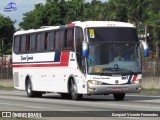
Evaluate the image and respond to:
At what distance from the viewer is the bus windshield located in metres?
25.1

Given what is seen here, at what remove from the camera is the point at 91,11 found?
83.4 meters

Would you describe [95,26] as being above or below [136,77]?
above

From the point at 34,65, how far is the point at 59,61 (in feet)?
11.6

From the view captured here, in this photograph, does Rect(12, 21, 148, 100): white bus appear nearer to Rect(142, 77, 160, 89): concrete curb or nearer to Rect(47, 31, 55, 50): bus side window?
Rect(47, 31, 55, 50): bus side window

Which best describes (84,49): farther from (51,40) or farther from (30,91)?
(30,91)

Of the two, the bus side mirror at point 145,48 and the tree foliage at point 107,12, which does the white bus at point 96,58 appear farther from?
the tree foliage at point 107,12

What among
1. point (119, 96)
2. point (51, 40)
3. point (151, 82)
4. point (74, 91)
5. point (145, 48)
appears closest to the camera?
point (145, 48)

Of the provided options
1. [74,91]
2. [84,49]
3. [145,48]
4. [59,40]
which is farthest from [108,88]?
[59,40]

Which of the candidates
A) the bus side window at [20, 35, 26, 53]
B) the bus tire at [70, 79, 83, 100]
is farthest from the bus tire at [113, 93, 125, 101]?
the bus side window at [20, 35, 26, 53]

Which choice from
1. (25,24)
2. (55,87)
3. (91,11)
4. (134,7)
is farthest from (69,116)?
(25,24)

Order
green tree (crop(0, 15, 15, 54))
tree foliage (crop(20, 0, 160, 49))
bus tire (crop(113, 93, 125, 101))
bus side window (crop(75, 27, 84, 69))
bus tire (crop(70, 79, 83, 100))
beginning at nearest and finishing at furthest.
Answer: bus side window (crop(75, 27, 84, 69)) < bus tire (crop(70, 79, 83, 100)) < bus tire (crop(113, 93, 125, 101)) < tree foliage (crop(20, 0, 160, 49)) < green tree (crop(0, 15, 15, 54))

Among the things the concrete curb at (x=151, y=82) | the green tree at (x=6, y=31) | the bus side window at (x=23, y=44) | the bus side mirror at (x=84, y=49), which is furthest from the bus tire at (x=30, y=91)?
the green tree at (x=6, y=31)

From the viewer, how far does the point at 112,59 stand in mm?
25094

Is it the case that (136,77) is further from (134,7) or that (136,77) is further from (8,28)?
(8,28)
